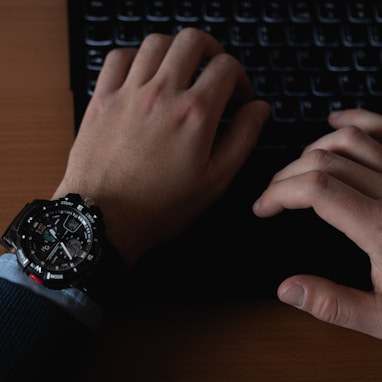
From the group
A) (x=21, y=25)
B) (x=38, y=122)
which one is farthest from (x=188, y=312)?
(x=21, y=25)

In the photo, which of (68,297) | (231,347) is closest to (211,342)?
(231,347)

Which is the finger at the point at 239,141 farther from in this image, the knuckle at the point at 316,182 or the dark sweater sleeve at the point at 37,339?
the dark sweater sleeve at the point at 37,339

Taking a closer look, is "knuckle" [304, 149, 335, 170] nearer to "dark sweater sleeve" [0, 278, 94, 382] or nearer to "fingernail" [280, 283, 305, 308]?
"fingernail" [280, 283, 305, 308]

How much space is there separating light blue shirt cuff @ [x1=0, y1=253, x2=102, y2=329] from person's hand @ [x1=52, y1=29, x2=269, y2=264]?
59 mm

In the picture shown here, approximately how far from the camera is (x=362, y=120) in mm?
587

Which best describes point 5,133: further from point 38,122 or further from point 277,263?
point 277,263

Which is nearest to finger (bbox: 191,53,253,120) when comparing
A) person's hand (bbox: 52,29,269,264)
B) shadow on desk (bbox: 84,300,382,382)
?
person's hand (bbox: 52,29,269,264)

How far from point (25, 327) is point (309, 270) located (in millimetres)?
258

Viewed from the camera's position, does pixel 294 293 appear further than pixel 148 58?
No

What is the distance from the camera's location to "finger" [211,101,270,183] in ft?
1.89

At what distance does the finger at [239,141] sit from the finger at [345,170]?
0.06 meters

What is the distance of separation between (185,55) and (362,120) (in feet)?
0.66

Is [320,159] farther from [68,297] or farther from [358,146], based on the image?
[68,297]

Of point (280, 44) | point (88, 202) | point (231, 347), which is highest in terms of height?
point (280, 44)
